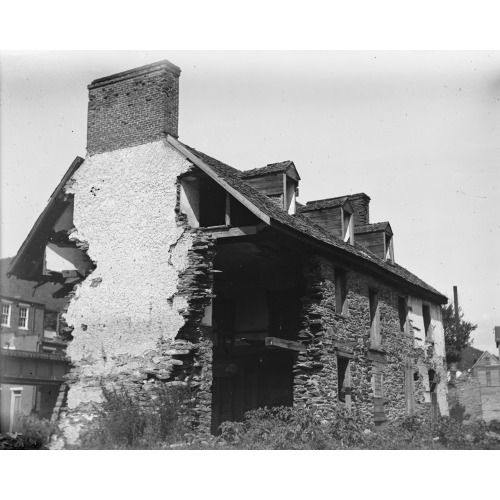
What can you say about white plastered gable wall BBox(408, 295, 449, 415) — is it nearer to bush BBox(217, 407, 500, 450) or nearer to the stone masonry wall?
the stone masonry wall

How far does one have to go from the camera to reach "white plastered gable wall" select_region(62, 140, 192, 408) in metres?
15.7

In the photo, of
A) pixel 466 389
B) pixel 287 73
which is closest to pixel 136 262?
pixel 287 73

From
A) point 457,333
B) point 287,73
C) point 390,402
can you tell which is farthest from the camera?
point 457,333

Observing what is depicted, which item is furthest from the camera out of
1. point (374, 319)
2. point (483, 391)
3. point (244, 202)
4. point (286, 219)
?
point (374, 319)

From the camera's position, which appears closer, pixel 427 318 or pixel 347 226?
pixel 347 226

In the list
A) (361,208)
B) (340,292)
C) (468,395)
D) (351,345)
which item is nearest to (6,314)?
(361,208)

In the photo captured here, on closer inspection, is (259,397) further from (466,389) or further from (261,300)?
(466,389)

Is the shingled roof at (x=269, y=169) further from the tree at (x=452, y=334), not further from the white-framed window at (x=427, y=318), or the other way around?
the tree at (x=452, y=334)

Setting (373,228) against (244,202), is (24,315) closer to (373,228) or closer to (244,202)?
(373,228)

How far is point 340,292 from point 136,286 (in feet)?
21.0

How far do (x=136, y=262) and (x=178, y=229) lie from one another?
1.35 meters

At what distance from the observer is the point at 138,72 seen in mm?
17250

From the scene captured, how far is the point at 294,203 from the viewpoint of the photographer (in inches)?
758

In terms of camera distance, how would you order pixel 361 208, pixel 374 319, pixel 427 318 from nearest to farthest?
1. pixel 374 319
2. pixel 427 318
3. pixel 361 208
